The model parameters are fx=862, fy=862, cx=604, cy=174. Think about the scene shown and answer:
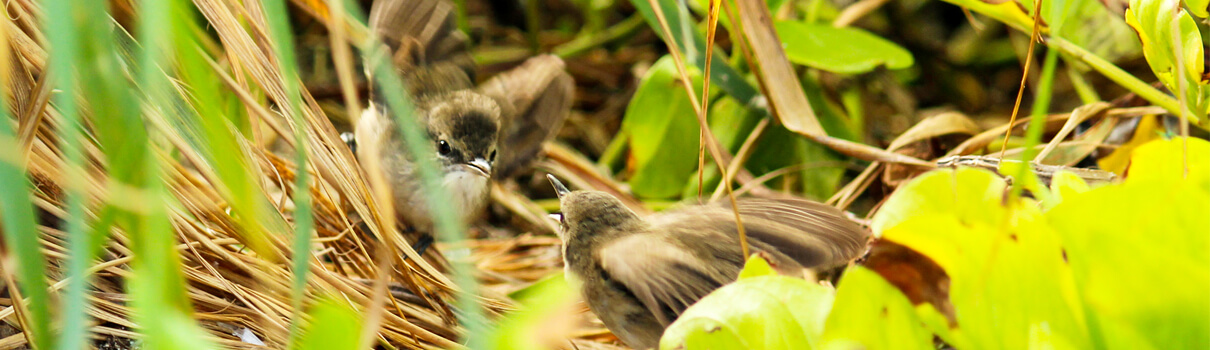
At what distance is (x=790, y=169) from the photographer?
5.73ft

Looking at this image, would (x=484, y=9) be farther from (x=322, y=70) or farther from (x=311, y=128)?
(x=311, y=128)

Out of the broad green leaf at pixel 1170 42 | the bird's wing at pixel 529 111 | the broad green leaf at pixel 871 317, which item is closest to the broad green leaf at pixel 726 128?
the bird's wing at pixel 529 111

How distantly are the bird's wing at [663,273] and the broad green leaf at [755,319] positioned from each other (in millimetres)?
233

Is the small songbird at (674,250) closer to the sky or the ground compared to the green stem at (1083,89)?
closer to the ground

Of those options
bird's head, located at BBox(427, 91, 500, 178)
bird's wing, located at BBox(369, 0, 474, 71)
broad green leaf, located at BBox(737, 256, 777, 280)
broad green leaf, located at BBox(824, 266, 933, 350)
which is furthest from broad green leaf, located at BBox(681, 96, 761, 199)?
broad green leaf, located at BBox(824, 266, 933, 350)

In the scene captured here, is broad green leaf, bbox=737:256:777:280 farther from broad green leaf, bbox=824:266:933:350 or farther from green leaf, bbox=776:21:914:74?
green leaf, bbox=776:21:914:74

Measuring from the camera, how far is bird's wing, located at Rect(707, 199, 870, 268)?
3.83 feet

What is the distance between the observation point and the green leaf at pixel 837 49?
65.8 inches

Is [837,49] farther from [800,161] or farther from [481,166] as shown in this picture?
[481,166]

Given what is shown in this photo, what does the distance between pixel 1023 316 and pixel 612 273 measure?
1.77 ft

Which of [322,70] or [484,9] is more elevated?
[484,9]

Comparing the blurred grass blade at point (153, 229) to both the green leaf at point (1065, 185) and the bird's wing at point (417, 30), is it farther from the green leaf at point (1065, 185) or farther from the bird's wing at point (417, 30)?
the bird's wing at point (417, 30)

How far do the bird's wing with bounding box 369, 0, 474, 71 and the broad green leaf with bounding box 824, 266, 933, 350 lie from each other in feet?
3.99

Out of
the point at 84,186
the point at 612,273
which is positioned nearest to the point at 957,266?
the point at 612,273
